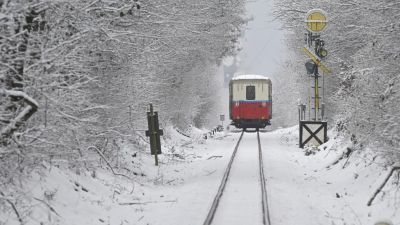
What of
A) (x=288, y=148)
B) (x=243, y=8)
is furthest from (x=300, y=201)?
(x=243, y=8)

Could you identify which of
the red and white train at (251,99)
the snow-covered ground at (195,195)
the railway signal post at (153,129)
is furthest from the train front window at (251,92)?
the railway signal post at (153,129)

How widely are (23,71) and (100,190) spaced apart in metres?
4.91

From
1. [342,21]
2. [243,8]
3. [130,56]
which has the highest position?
[243,8]

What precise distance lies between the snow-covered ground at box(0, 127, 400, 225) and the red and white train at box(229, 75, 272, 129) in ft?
52.0

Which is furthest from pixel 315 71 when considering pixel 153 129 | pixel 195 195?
pixel 195 195

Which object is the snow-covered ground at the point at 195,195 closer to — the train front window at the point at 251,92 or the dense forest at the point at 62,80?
the dense forest at the point at 62,80

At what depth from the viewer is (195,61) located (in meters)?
28.6

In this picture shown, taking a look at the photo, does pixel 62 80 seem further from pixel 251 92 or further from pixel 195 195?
pixel 251 92

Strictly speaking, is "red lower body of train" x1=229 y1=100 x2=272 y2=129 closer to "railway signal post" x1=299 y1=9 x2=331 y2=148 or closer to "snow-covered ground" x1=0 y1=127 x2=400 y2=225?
"railway signal post" x1=299 y1=9 x2=331 y2=148

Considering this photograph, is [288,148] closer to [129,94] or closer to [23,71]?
[129,94]

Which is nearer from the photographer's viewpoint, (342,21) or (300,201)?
(300,201)

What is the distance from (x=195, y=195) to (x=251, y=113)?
21.5 metres

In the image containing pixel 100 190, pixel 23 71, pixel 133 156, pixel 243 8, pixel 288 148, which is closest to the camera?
pixel 23 71

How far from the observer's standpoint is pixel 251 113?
109 feet
